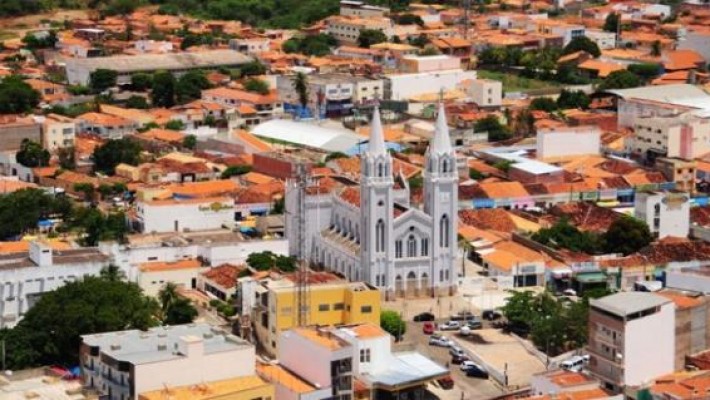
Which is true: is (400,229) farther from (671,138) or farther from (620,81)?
(620,81)

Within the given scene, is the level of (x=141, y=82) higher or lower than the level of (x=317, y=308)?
higher

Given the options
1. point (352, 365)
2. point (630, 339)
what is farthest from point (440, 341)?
point (630, 339)

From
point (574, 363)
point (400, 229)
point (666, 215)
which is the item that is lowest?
point (574, 363)

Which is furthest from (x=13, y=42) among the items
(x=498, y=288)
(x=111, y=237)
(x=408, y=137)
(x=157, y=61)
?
(x=498, y=288)

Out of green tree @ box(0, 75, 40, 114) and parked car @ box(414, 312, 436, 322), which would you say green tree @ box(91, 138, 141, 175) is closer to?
green tree @ box(0, 75, 40, 114)

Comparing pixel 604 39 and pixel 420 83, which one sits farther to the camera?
pixel 604 39

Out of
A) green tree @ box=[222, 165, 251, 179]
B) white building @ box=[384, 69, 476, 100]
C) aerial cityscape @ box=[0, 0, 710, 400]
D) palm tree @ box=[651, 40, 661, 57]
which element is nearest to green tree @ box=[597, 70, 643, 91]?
aerial cityscape @ box=[0, 0, 710, 400]
